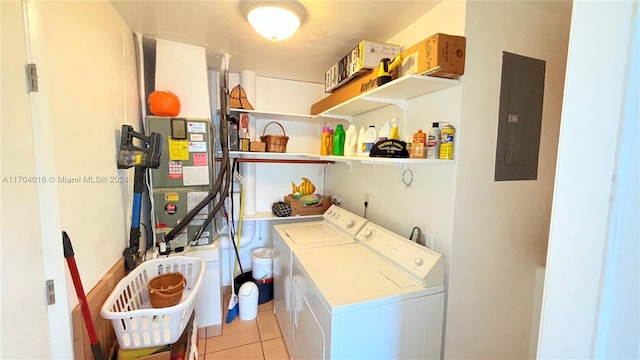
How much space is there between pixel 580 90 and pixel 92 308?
1985 millimetres

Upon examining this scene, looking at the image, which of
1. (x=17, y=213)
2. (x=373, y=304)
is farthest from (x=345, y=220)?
(x=17, y=213)

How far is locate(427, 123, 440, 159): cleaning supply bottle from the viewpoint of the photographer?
4.79 ft

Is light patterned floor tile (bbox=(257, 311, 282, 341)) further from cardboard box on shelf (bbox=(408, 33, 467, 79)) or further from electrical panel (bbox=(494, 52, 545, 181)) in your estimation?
cardboard box on shelf (bbox=(408, 33, 467, 79))

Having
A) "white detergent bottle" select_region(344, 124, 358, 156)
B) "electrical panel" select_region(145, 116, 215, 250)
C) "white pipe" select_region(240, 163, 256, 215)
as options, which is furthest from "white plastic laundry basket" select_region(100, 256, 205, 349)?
"white detergent bottle" select_region(344, 124, 358, 156)

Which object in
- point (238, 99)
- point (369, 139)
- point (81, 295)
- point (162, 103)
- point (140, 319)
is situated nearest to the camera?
point (81, 295)

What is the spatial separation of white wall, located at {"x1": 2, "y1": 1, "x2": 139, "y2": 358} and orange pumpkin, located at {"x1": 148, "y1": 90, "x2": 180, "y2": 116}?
0.19m

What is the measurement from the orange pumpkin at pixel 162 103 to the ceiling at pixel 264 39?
462 mm

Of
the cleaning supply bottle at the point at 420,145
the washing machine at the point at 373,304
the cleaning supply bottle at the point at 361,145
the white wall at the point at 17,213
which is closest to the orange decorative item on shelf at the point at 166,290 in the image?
the white wall at the point at 17,213

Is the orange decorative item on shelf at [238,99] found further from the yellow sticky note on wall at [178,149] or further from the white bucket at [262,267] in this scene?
the white bucket at [262,267]

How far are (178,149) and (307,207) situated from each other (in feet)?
4.49

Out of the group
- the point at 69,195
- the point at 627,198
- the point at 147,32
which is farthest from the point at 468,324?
the point at 147,32

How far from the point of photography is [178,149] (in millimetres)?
2090

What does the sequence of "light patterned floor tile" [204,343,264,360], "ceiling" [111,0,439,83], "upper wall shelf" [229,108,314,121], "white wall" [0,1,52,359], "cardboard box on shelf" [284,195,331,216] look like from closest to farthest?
"white wall" [0,1,52,359] < "ceiling" [111,0,439,83] < "light patterned floor tile" [204,343,264,360] < "upper wall shelf" [229,108,314,121] < "cardboard box on shelf" [284,195,331,216]

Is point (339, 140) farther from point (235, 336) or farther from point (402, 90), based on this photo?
point (235, 336)
